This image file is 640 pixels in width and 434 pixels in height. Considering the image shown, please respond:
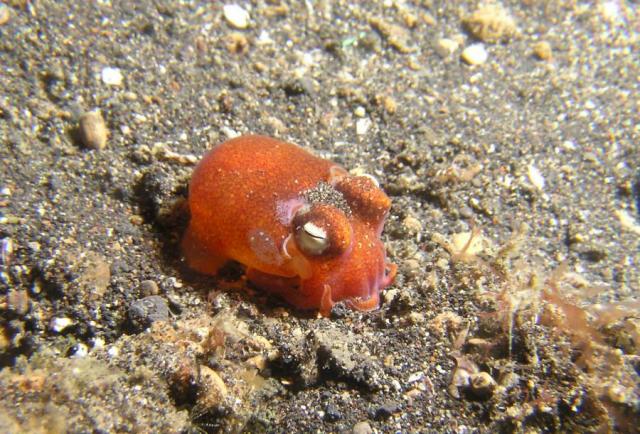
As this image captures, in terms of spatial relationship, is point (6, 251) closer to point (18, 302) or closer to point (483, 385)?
point (18, 302)

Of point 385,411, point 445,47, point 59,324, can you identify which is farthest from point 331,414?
point 445,47

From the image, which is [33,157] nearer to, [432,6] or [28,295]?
[28,295]

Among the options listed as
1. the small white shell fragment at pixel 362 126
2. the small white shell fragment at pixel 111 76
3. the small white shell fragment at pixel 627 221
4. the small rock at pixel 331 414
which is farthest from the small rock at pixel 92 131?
the small white shell fragment at pixel 627 221

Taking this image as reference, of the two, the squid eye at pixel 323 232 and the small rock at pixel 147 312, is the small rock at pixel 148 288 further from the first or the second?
the squid eye at pixel 323 232

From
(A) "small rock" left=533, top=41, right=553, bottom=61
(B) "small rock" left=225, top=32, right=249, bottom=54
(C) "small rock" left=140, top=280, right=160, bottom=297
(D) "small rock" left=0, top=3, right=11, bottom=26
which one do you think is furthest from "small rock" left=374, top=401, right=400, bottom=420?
(A) "small rock" left=533, top=41, right=553, bottom=61

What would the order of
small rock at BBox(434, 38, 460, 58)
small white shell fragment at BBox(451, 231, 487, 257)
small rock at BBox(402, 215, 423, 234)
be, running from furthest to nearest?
small rock at BBox(434, 38, 460, 58) < small rock at BBox(402, 215, 423, 234) < small white shell fragment at BBox(451, 231, 487, 257)

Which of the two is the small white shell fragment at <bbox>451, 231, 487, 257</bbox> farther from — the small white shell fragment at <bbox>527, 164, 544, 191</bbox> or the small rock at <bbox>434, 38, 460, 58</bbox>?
the small rock at <bbox>434, 38, 460, 58</bbox>
